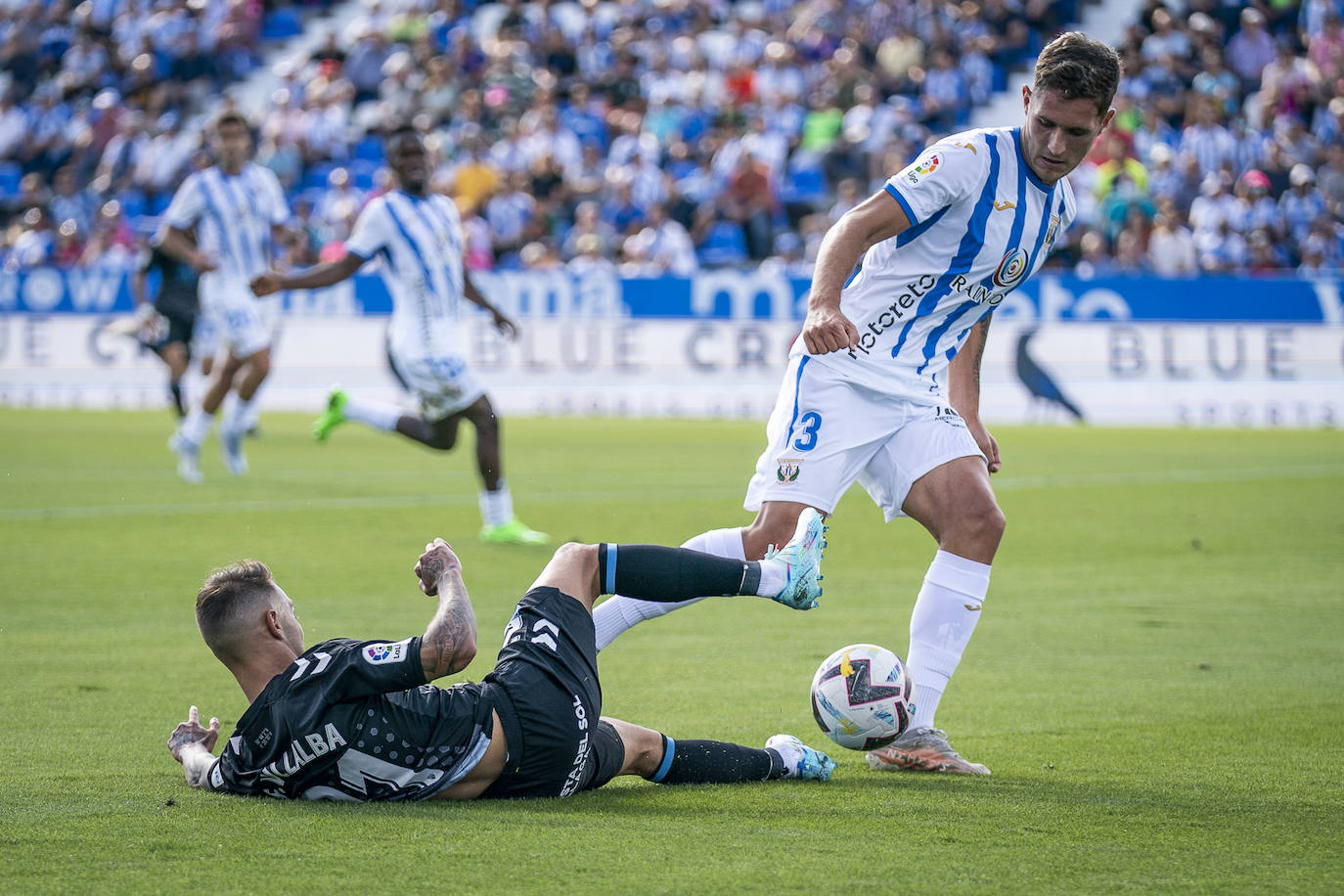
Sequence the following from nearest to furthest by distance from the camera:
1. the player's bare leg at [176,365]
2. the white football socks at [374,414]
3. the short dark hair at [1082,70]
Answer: the short dark hair at [1082,70], the white football socks at [374,414], the player's bare leg at [176,365]

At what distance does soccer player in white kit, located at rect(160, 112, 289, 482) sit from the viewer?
45.2ft

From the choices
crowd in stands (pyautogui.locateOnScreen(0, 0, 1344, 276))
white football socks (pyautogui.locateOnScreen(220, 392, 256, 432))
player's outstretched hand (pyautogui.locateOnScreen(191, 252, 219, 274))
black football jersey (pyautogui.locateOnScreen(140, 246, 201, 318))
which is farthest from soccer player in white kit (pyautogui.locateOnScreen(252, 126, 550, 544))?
crowd in stands (pyautogui.locateOnScreen(0, 0, 1344, 276))

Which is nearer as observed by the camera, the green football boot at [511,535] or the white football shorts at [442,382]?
the green football boot at [511,535]

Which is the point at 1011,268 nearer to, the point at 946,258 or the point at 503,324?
the point at 946,258

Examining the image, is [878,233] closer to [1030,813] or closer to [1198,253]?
[1030,813]

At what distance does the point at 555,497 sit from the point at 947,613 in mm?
7291

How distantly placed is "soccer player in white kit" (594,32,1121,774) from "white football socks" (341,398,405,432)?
619 centimetres

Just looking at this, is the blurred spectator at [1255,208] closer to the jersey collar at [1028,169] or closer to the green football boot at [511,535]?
the green football boot at [511,535]

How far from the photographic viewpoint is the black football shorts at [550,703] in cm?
414

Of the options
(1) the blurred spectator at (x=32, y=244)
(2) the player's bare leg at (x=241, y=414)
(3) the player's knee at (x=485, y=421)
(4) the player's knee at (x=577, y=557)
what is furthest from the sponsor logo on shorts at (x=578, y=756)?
(1) the blurred spectator at (x=32, y=244)

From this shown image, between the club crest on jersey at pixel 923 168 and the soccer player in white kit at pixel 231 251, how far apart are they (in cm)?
955

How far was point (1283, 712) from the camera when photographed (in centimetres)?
553

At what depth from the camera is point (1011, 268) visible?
203 inches

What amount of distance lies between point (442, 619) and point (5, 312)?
68.7ft
